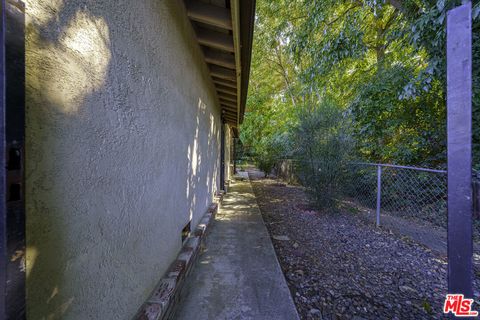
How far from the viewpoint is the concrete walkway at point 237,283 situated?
75.0 inches

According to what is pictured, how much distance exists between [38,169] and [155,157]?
3.17 ft

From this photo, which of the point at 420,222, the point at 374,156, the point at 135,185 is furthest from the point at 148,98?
the point at 374,156

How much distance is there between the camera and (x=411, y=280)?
252cm

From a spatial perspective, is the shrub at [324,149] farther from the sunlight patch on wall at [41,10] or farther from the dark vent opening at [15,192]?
the dark vent opening at [15,192]

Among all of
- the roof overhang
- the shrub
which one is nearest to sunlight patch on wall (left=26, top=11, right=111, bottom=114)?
the roof overhang

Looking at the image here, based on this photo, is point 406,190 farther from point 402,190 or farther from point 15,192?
point 15,192

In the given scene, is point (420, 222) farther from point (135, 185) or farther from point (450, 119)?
point (135, 185)

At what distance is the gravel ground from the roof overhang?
119 inches

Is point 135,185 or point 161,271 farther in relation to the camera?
point 161,271

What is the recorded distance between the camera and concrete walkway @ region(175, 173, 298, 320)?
75.0 inches

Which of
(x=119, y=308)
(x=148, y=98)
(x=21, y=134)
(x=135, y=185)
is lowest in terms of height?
(x=119, y=308)

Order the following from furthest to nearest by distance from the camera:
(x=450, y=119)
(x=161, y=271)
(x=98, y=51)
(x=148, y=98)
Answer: (x=161, y=271), (x=148, y=98), (x=98, y=51), (x=450, y=119)

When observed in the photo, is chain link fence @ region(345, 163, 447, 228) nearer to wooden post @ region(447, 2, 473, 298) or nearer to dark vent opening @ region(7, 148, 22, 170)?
wooden post @ region(447, 2, 473, 298)

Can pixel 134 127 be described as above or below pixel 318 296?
above
